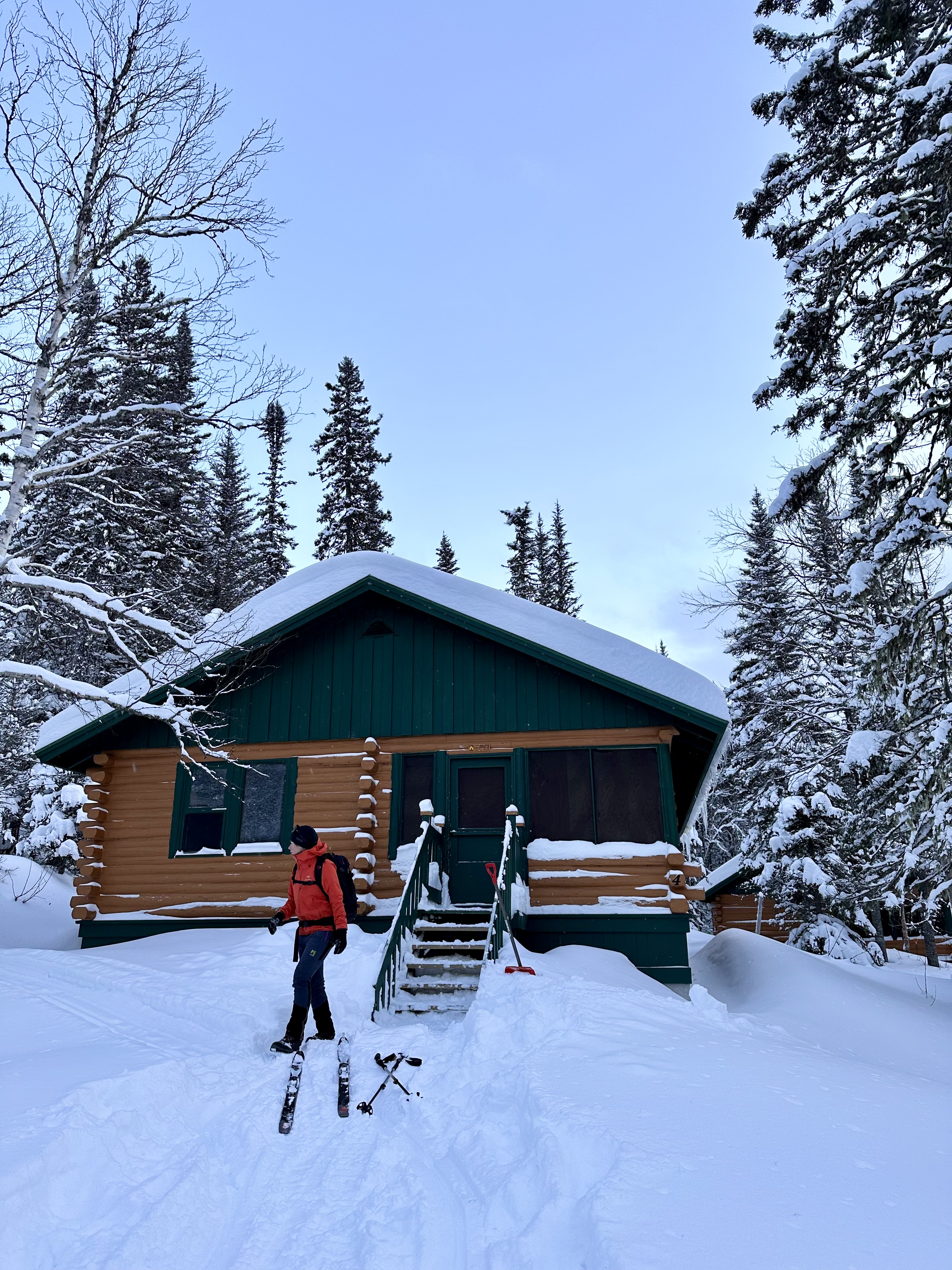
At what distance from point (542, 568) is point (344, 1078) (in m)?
39.3

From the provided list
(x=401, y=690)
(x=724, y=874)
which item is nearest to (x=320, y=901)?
(x=401, y=690)

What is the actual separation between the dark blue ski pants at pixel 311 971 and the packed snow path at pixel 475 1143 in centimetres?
44

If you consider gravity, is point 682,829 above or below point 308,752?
below

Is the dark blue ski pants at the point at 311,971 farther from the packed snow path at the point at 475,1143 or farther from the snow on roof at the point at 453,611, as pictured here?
the snow on roof at the point at 453,611

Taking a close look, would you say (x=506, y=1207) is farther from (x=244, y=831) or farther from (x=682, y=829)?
(x=682, y=829)

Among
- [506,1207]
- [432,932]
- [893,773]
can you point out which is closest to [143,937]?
[432,932]

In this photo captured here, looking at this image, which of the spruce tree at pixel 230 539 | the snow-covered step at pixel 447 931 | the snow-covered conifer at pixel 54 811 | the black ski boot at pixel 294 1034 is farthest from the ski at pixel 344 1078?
the spruce tree at pixel 230 539

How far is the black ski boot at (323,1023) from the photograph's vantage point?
6.85 metres

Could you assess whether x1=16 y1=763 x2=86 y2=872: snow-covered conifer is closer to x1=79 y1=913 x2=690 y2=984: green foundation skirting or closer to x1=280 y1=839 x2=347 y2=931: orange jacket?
x1=79 y1=913 x2=690 y2=984: green foundation skirting

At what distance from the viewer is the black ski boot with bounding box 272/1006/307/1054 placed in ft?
21.1

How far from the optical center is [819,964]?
1252 cm

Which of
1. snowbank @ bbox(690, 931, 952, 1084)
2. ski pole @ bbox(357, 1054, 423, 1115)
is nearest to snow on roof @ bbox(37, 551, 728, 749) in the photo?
snowbank @ bbox(690, 931, 952, 1084)

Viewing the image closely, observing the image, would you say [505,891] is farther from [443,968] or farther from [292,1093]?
[292,1093]

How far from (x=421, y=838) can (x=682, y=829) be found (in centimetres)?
840
